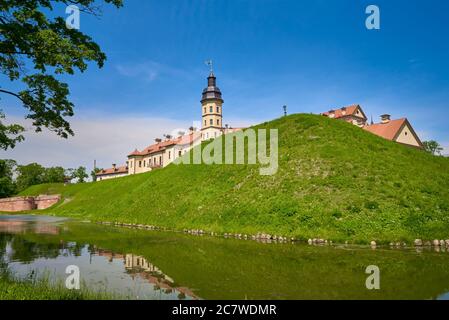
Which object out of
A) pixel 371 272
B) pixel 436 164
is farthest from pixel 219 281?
pixel 436 164

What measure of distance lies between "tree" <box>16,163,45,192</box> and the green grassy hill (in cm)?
13765

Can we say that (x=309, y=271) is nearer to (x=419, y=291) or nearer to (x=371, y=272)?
(x=371, y=272)

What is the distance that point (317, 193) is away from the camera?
102ft

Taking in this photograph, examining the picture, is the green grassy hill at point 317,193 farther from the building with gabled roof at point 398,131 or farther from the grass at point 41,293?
the building with gabled roof at point 398,131

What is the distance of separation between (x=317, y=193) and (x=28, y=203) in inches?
4159

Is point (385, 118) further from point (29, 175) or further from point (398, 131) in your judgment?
point (29, 175)

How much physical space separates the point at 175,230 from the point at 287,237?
1336 cm

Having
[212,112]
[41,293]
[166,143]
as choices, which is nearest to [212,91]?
[212,112]

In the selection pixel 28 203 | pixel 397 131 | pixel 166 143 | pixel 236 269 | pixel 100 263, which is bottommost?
pixel 28 203

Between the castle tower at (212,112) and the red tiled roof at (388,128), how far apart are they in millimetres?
56672

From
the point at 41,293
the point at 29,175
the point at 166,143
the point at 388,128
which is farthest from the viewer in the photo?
the point at 29,175

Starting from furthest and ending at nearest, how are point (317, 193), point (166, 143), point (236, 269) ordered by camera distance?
point (166, 143) < point (317, 193) < point (236, 269)

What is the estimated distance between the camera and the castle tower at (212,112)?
130625mm
